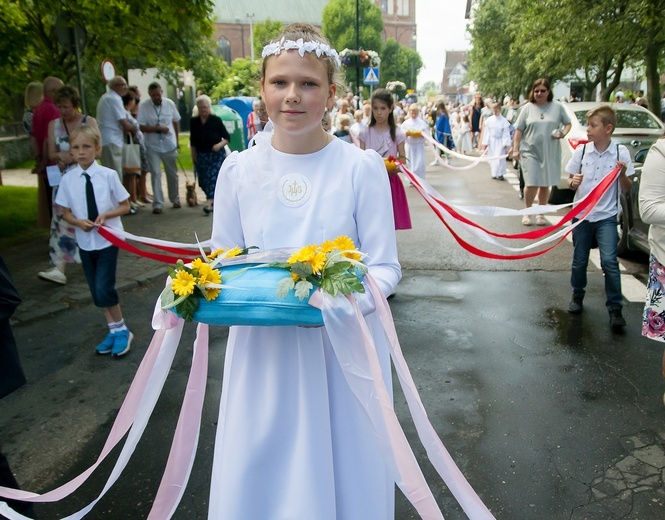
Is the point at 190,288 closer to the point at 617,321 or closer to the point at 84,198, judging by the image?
the point at 84,198

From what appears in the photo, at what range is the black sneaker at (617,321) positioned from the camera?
552 cm

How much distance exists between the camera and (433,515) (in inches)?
80.7

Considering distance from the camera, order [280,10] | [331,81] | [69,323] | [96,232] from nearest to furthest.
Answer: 1. [331,81]
2. [96,232]
3. [69,323]
4. [280,10]

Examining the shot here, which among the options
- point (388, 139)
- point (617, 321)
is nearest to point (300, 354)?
point (617, 321)

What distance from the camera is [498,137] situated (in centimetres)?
1650

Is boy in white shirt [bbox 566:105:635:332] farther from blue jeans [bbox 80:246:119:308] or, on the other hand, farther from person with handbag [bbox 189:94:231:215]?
person with handbag [bbox 189:94:231:215]

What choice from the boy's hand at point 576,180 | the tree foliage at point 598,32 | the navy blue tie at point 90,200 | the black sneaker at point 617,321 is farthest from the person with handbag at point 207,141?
the tree foliage at point 598,32

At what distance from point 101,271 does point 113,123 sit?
242 inches

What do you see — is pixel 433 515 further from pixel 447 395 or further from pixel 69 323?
pixel 69 323

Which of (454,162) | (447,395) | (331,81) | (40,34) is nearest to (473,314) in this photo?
(447,395)

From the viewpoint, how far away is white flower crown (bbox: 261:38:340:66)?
2.12 meters

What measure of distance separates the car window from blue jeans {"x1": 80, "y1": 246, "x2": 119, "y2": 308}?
9.95m

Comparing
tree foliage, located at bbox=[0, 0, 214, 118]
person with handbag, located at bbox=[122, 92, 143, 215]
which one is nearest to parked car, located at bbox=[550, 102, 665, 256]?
tree foliage, located at bbox=[0, 0, 214, 118]

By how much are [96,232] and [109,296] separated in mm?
533
